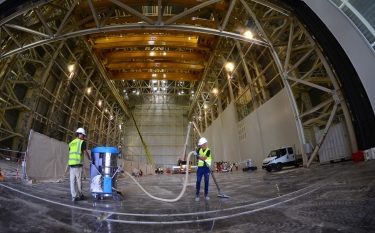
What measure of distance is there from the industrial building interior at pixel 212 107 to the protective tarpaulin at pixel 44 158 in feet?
0.22

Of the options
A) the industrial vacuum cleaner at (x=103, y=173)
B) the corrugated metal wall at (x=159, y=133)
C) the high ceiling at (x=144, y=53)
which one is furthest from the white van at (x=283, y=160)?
the corrugated metal wall at (x=159, y=133)

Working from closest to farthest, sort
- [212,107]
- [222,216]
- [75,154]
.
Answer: [222,216] → [75,154] → [212,107]

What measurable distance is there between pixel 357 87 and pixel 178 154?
35.6 m

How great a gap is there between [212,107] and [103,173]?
26.8m

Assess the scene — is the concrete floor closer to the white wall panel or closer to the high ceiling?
the high ceiling

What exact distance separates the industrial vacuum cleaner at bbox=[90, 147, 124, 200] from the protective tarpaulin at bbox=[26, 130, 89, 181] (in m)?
5.67

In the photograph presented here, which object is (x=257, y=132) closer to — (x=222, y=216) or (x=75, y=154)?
(x=75, y=154)

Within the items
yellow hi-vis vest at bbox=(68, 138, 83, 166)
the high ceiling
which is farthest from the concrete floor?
the high ceiling

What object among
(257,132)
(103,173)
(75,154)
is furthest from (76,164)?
(257,132)

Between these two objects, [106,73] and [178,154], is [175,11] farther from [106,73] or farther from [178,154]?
[178,154]

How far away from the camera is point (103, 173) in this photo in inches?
271

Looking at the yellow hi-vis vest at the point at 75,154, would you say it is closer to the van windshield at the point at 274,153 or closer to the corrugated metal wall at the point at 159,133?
the van windshield at the point at 274,153

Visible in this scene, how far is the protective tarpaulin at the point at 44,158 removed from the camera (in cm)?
1097

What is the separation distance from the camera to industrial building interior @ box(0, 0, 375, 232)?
4.50m
